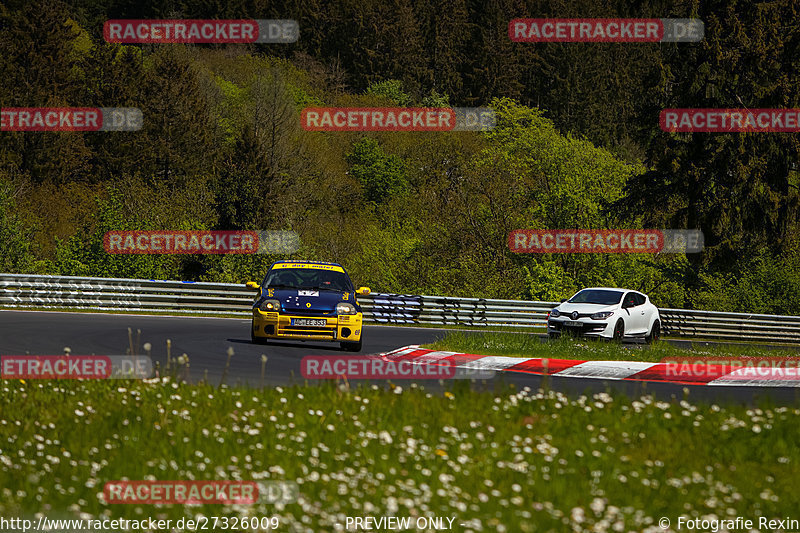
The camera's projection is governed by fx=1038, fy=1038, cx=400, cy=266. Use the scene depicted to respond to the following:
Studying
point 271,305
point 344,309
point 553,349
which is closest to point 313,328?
point 344,309

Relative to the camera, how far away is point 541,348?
20688 mm

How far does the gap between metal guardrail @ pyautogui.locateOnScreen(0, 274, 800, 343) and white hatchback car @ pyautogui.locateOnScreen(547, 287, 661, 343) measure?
30.5ft

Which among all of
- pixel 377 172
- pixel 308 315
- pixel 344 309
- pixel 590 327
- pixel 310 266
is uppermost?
pixel 377 172

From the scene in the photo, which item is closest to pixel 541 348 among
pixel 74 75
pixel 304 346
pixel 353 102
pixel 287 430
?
pixel 304 346

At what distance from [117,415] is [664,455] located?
5122 millimetres

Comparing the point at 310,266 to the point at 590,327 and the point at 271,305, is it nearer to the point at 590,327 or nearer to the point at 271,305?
the point at 271,305

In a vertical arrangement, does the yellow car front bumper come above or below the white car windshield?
below

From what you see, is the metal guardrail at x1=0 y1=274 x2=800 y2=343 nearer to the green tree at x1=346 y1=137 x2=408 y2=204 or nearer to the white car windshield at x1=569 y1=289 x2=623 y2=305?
the white car windshield at x1=569 y1=289 x2=623 y2=305

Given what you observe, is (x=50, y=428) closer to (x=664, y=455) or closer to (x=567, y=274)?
(x=664, y=455)

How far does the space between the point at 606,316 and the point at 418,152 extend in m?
70.8

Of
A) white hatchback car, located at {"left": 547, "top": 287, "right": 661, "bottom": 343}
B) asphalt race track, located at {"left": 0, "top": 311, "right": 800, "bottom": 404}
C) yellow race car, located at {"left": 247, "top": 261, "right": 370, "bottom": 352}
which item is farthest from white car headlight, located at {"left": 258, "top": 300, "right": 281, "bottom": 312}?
→ white hatchback car, located at {"left": 547, "top": 287, "right": 661, "bottom": 343}

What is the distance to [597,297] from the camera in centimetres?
2778

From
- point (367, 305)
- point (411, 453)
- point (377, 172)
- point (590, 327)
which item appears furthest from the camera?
point (377, 172)

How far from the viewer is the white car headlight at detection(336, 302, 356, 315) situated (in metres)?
19.9
